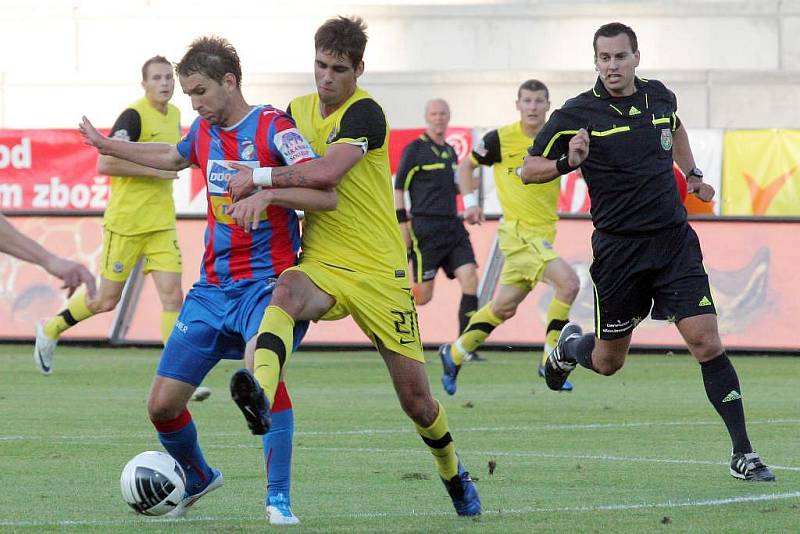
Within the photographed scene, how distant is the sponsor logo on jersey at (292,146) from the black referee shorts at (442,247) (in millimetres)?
9560

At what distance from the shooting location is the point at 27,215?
18500 millimetres

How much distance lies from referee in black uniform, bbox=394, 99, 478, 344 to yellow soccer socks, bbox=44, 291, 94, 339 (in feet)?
12.6

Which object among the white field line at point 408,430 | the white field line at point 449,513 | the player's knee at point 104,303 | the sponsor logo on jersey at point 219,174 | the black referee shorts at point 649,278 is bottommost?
the white field line at point 408,430

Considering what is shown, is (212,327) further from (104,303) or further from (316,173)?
(104,303)

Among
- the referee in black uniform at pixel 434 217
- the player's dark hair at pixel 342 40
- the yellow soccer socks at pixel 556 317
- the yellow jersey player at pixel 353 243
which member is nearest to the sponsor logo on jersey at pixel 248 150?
the yellow jersey player at pixel 353 243

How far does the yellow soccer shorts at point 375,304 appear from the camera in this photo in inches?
275

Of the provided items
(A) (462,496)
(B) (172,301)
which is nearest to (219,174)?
(A) (462,496)

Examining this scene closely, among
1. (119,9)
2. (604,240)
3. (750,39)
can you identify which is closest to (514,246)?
(604,240)

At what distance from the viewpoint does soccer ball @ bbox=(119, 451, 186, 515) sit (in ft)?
22.6

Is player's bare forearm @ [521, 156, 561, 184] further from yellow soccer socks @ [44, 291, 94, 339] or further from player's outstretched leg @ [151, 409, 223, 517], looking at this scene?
yellow soccer socks @ [44, 291, 94, 339]

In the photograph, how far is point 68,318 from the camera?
14086 millimetres

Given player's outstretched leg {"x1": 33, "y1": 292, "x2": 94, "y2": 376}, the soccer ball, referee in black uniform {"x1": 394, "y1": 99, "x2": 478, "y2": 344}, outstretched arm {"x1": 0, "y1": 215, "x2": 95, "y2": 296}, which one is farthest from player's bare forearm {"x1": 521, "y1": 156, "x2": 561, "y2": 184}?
referee in black uniform {"x1": 394, "y1": 99, "x2": 478, "y2": 344}

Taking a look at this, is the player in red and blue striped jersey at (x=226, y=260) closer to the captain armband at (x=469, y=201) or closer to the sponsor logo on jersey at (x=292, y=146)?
the sponsor logo on jersey at (x=292, y=146)

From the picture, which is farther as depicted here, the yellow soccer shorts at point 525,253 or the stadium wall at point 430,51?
the stadium wall at point 430,51
